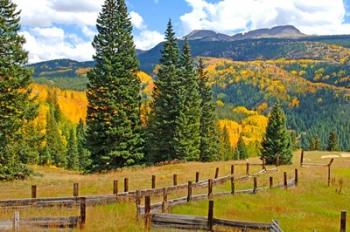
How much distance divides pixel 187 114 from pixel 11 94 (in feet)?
90.5

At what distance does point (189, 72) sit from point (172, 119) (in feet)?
26.2

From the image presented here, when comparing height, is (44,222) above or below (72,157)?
above

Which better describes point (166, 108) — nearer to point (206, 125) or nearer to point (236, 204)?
point (206, 125)

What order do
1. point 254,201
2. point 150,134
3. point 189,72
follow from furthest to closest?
point 189,72
point 150,134
point 254,201

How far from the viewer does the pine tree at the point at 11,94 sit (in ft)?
136

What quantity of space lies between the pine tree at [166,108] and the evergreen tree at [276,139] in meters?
17.1

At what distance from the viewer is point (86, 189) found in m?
34.6

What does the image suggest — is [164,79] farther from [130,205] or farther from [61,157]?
[61,157]

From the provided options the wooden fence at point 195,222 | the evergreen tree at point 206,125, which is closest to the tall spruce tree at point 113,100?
the evergreen tree at point 206,125

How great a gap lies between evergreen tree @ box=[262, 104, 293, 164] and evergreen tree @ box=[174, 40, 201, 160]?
12.1 metres

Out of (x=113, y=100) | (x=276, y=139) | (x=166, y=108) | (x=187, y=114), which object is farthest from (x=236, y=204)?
A: (x=276, y=139)

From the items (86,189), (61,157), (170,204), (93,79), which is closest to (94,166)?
(93,79)

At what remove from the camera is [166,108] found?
62.8 meters

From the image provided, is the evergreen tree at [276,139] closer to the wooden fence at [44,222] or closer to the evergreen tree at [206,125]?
the evergreen tree at [206,125]
